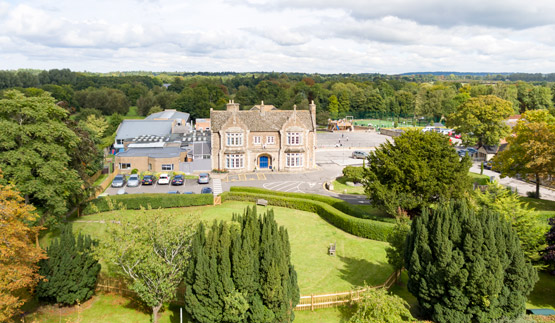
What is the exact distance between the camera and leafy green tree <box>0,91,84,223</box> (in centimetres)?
2719

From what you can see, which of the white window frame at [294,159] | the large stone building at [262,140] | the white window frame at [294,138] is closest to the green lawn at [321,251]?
the large stone building at [262,140]

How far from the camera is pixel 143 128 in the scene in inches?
3068

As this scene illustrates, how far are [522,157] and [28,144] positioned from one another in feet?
145

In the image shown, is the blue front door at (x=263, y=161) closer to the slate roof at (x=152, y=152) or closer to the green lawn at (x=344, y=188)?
the green lawn at (x=344, y=188)

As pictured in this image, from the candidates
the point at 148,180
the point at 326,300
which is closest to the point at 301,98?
the point at 148,180

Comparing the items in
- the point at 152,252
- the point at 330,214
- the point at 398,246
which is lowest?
the point at 330,214

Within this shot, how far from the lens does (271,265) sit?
61.0 feet

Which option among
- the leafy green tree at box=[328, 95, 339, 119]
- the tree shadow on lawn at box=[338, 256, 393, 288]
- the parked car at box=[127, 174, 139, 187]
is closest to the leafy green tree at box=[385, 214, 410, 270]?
the tree shadow on lawn at box=[338, 256, 393, 288]

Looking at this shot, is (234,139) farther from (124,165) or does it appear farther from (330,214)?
(330,214)

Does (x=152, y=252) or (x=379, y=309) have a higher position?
(x=152, y=252)

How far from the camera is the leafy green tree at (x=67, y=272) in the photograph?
2108 centimetres

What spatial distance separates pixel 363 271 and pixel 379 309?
8.10 m

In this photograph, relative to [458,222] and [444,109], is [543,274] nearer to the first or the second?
[458,222]

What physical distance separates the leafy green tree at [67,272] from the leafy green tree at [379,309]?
14.5 metres
